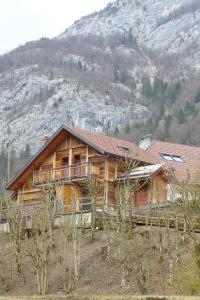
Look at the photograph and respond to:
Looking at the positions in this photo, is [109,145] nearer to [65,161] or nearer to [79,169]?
[79,169]

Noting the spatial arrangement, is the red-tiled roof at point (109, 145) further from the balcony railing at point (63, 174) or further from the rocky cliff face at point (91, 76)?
the rocky cliff face at point (91, 76)

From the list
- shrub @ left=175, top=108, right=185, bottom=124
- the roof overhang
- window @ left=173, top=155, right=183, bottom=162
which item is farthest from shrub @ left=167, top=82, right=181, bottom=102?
the roof overhang

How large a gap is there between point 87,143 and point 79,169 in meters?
1.60

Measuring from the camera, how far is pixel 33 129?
11406 cm

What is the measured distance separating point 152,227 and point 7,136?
90.9m

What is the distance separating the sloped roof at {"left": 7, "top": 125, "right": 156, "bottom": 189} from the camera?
39.2m

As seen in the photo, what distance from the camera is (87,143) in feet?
129

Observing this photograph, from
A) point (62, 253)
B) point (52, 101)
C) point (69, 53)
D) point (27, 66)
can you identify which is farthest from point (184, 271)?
point (69, 53)

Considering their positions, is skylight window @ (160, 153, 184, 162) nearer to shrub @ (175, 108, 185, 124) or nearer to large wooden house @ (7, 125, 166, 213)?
large wooden house @ (7, 125, 166, 213)

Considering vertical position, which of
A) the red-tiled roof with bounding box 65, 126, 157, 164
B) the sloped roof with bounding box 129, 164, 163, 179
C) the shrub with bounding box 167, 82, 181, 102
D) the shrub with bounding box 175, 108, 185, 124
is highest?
the shrub with bounding box 167, 82, 181, 102

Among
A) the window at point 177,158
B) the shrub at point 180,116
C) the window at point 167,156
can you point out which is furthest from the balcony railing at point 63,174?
the shrub at point 180,116

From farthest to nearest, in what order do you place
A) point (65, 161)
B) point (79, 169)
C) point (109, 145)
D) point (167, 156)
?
point (167, 156)
point (65, 161)
point (109, 145)
point (79, 169)

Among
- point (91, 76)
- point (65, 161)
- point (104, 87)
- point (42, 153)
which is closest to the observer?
point (65, 161)

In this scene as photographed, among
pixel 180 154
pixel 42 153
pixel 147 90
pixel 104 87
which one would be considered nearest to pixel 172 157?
pixel 180 154
